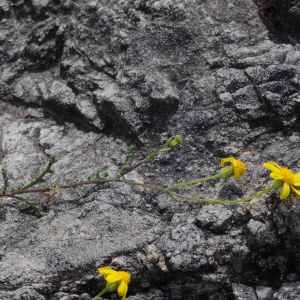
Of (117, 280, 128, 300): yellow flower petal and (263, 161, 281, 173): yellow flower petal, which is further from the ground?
(263, 161, 281, 173): yellow flower petal

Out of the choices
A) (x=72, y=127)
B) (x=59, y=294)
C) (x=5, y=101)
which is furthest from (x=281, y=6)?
(x=59, y=294)

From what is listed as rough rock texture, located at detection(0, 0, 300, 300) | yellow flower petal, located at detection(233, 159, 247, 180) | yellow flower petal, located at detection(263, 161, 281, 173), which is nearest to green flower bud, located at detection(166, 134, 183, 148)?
rough rock texture, located at detection(0, 0, 300, 300)

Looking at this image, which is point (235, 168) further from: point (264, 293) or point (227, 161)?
point (264, 293)

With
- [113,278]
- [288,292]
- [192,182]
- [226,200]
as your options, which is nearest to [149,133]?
[192,182]

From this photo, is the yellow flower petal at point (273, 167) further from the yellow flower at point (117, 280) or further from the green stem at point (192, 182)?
the yellow flower at point (117, 280)

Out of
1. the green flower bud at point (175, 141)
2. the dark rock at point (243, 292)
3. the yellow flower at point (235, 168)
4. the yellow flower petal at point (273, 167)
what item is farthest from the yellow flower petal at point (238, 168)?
the dark rock at point (243, 292)

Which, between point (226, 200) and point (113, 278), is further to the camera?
point (226, 200)

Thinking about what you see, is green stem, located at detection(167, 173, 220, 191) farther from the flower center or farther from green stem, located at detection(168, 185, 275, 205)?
the flower center
